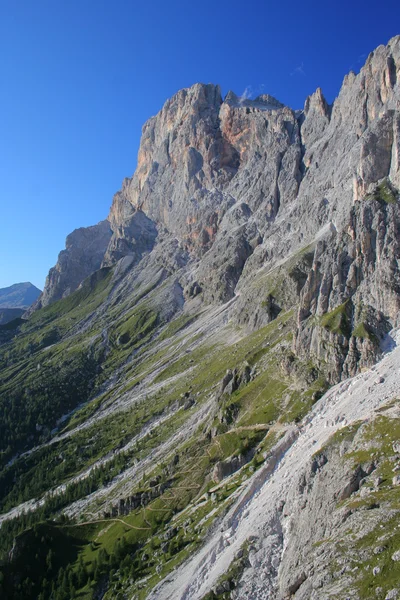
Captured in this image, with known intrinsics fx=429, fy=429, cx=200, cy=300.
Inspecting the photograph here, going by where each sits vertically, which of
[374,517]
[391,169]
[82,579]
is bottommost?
[82,579]

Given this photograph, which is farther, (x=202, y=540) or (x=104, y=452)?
(x=104, y=452)

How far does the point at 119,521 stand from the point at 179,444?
85.5ft

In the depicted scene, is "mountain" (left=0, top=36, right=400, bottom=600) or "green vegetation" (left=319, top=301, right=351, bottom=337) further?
"green vegetation" (left=319, top=301, right=351, bottom=337)

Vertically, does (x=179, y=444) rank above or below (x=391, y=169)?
below

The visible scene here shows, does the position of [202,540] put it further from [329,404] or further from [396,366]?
[396,366]

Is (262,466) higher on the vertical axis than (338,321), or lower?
lower

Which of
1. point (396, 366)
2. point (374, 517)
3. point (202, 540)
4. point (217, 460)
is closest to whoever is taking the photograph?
point (374, 517)

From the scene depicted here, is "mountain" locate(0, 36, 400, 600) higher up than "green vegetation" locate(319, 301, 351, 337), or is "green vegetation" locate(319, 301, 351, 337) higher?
"green vegetation" locate(319, 301, 351, 337)

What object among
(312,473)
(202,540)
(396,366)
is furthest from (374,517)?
(396,366)

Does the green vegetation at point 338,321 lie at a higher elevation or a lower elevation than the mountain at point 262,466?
higher

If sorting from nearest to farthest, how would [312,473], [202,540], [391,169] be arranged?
[312,473], [202,540], [391,169]

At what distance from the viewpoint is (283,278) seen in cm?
17512

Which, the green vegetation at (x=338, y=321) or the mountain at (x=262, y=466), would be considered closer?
the mountain at (x=262, y=466)

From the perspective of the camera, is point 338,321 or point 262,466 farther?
point 338,321
